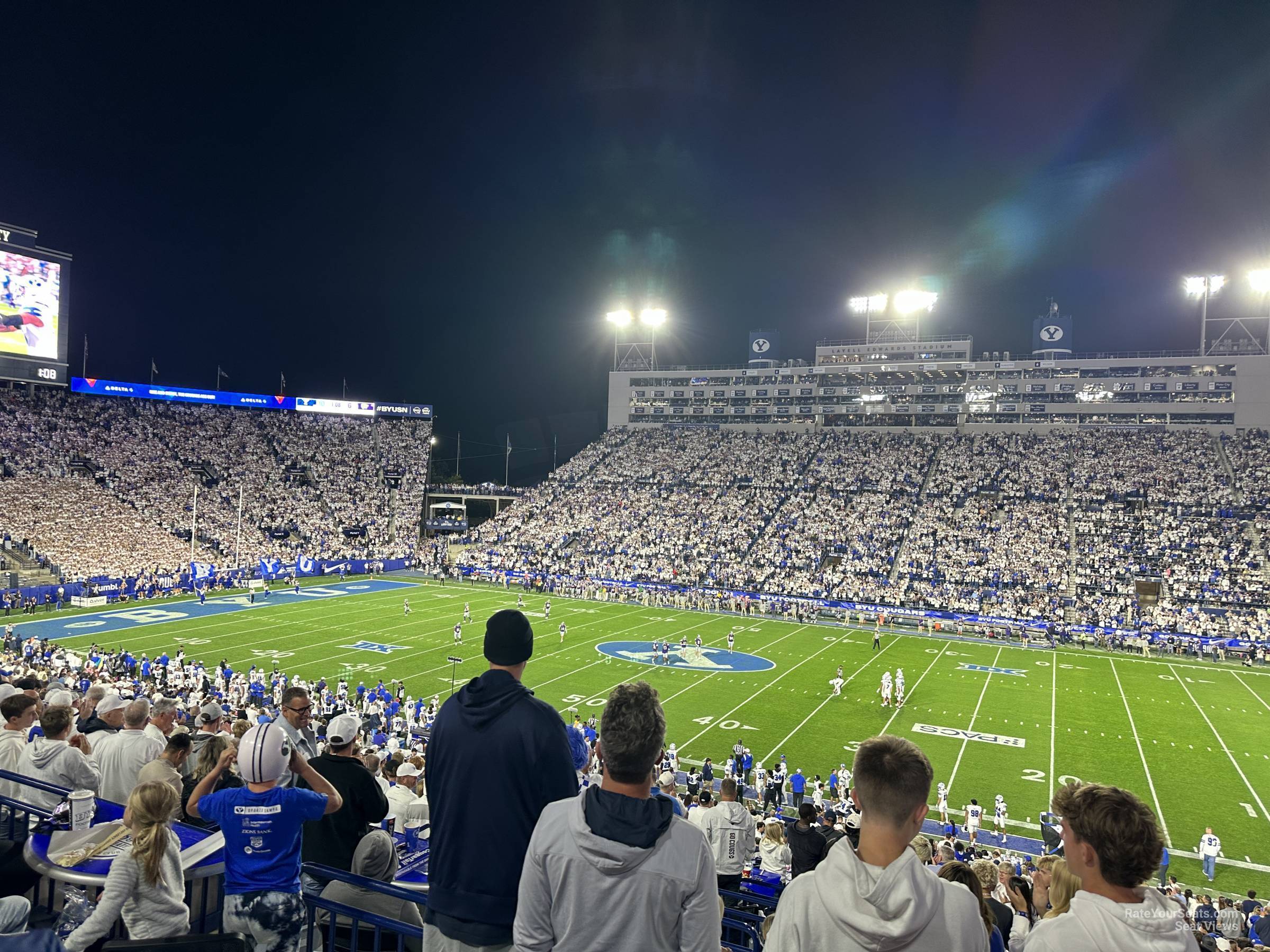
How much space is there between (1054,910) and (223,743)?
4.97 m

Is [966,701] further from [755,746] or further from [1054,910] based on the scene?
[1054,910]

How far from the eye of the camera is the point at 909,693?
87.6ft

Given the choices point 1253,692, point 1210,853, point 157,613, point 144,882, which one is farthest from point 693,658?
point 144,882

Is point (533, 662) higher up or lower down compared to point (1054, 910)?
lower down

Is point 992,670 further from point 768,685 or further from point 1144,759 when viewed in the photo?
point 1144,759

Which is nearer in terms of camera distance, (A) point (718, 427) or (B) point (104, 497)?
(B) point (104, 497)

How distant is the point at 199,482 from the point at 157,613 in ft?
78.0

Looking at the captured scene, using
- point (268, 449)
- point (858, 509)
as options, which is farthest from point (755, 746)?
point (268, 449)

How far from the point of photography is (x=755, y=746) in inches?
823

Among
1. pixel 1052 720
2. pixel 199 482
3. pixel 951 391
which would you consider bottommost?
pixel 1052 720

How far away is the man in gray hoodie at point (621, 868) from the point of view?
7.70 ft

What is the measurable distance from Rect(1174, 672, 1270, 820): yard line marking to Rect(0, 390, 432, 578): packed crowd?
4788 cm

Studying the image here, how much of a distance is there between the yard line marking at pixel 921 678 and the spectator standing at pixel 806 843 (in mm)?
11860

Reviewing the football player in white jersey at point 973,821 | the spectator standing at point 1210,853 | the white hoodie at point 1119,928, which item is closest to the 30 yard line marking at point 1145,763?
the spectator standing at point 1210,853
